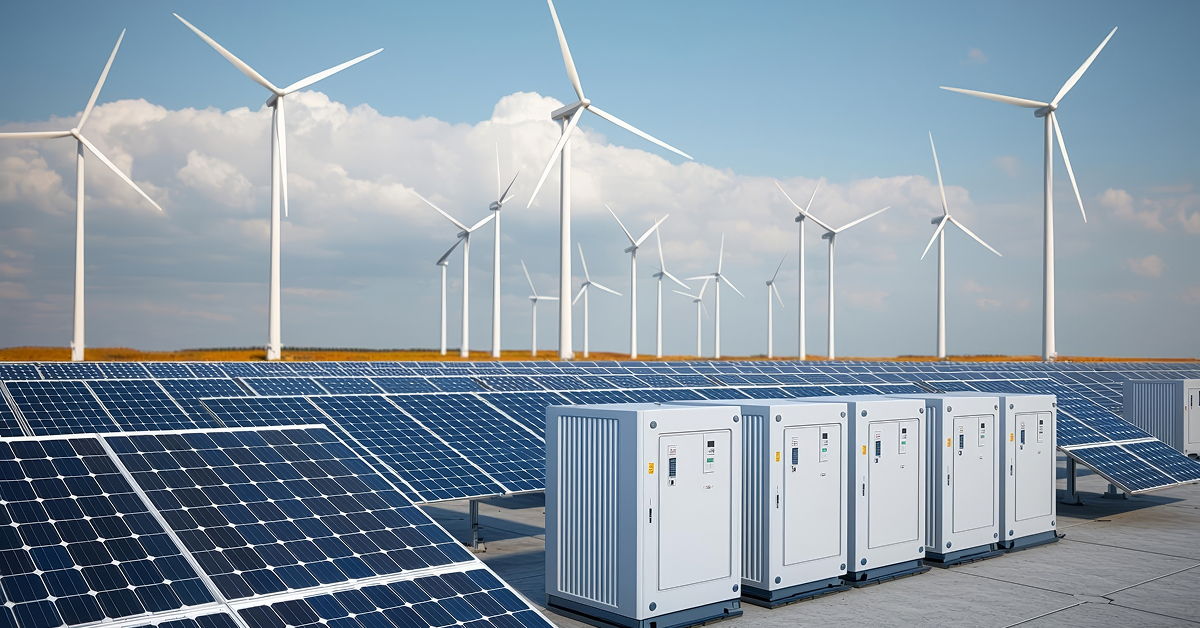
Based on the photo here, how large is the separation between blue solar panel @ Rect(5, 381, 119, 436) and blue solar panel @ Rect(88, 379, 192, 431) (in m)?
0.26

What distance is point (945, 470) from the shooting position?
1755 centimetres

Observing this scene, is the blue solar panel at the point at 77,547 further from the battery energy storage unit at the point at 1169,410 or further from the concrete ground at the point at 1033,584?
the battery energy storage unit at the point at 1169,410

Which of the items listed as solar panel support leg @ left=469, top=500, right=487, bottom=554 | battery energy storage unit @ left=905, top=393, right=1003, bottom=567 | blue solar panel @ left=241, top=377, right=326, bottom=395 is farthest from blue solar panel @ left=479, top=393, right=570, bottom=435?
battery energy storage unit @ left=905, top=393, right=1003, bottom=567

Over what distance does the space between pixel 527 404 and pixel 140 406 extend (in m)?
9.87

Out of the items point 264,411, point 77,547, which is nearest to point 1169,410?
point 264,411

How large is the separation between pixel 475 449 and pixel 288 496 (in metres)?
8.98

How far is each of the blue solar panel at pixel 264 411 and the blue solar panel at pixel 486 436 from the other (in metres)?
2.23

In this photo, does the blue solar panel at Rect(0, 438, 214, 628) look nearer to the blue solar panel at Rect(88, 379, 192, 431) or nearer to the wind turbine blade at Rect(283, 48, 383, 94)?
the blue solar panel at Rect(88, 379, 192, 431)

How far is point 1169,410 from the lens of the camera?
32.1m

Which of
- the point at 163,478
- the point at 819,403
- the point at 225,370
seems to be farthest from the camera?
the point at 225,370

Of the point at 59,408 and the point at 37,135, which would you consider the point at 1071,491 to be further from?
the point at 37,135

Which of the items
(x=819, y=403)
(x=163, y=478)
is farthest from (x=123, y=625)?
(x=819, y=403)

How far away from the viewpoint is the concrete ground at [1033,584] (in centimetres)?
1399

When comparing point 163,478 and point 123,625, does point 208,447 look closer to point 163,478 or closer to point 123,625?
point 163,478
